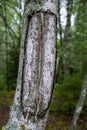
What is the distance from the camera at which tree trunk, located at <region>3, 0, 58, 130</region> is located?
2.19 meters

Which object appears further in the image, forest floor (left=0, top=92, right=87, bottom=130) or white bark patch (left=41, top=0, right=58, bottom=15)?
forest floor (left=0, top=92, right=87, bottom=130)

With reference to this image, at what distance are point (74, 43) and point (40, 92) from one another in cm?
982

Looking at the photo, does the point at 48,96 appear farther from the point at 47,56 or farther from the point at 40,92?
the point at 47,56

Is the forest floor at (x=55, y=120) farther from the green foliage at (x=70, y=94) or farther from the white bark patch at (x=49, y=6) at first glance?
the white bark patch at (x=49, y=6)

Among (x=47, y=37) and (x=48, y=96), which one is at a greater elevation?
(x=47, y=37)

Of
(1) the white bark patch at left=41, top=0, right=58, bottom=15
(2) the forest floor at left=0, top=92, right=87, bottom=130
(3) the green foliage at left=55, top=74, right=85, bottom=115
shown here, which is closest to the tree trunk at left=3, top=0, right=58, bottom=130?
(1) the white bark patch at left=41, top=0, right=58, bottom=15

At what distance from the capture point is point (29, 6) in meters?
2.31

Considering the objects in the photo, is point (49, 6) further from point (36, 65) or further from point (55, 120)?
point (55, 120)

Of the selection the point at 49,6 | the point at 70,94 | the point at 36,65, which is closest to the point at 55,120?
the point at 70,94

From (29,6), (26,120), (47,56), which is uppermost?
(29,6)

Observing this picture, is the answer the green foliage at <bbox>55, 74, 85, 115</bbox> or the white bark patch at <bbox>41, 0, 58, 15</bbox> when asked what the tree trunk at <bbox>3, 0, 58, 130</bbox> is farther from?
the green foliage at <bbox>55, 74, 85, 115</bbox>

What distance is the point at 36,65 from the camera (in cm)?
218

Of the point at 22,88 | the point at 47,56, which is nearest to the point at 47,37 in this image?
the point at 47,56

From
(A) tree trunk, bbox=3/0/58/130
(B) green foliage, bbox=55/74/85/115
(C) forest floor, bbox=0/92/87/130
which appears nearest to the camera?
(A) tree trunk, bbox=3/0/58/130
